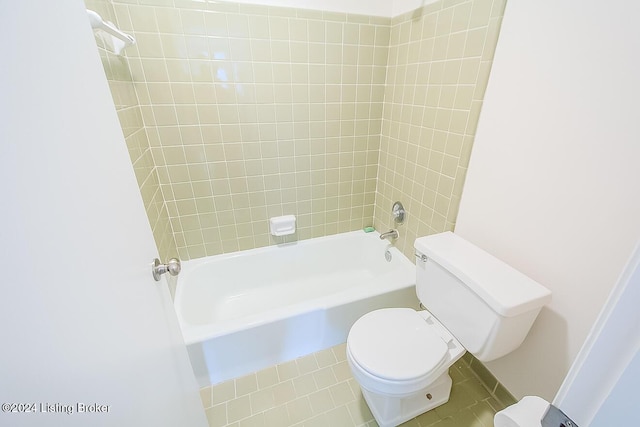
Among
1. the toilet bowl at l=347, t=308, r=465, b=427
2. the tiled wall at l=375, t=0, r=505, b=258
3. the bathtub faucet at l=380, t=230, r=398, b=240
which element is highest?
the tiled wall at l=375, t=0, r=505, b=258

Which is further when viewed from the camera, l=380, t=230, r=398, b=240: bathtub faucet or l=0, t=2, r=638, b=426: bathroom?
l=380, t=230, r=398, b=240: bathtub faucet

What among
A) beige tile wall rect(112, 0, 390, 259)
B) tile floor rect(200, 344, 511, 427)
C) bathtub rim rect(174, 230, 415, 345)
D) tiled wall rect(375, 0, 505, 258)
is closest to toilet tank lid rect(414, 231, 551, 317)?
tiled wall rect(375, 0, 505, 258)

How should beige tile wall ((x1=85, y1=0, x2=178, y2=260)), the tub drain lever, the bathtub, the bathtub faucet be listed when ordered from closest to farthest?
1. the tub drain lever
2. beige tile wall ((x1=85, y1=0, x2=178, y2=260))
3. the bathtub
4. the bathtub faucet

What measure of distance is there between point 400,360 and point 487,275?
445mm

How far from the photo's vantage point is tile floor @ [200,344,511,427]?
116cm

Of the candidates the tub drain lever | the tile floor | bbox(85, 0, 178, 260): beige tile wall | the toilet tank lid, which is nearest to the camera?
the tub drain lever

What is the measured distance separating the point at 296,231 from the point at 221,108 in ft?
3.02

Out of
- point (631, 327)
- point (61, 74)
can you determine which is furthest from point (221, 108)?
point (631, 327)

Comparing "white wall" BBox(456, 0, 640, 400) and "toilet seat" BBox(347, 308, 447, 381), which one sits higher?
"white wall" BBox(456, 0, 640, 400)

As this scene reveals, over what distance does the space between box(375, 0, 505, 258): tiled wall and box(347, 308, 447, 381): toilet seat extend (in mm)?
526

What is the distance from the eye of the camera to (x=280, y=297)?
1832 millimetres

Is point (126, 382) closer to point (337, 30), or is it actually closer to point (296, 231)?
point (296, 231)

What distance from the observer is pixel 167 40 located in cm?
127

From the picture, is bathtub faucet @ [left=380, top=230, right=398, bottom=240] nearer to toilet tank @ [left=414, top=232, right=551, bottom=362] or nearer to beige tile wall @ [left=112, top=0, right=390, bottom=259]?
beige tile wall @ [left=112, top=0, right=390, bottom=259]
